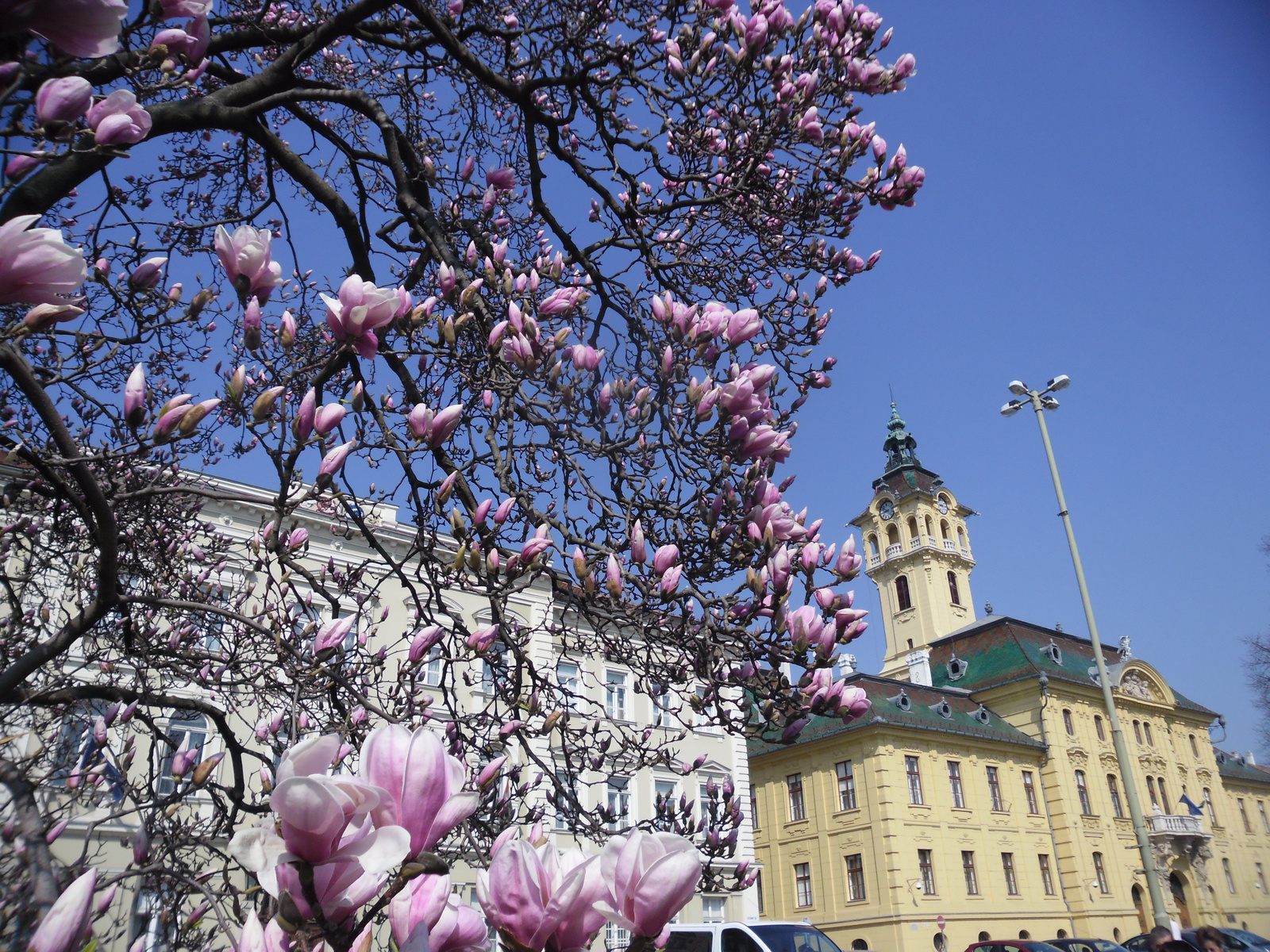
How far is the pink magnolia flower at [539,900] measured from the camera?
1.01 m

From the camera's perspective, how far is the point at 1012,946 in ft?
52.7

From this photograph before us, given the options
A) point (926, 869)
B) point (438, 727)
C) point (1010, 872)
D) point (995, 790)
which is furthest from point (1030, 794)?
point (438, 727)

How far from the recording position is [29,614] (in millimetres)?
5223

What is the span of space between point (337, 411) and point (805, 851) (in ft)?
94.0

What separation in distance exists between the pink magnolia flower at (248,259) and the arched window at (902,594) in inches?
1682

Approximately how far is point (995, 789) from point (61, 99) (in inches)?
1293

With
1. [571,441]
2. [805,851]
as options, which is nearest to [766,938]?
[571,441]

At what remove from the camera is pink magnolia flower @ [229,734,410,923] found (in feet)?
2.85

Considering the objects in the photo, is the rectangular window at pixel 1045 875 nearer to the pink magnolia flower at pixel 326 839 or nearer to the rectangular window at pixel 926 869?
the rectangular window at pixel 926 869

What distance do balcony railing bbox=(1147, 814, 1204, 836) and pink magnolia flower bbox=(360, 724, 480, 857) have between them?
128 feet

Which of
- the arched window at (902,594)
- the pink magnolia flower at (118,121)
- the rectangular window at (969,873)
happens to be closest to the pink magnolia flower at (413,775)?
the pink magnolia flower at (118,121)

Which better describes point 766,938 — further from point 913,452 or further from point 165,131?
point 913,452

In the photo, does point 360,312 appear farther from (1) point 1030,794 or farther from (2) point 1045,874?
(2) point 1045,874

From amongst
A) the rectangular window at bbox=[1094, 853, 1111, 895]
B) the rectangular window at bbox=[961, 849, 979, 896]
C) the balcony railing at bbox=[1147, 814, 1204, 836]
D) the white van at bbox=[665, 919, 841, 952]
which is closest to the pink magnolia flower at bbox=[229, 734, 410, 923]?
the white van at bbox=[665, 919, 841, 952]
